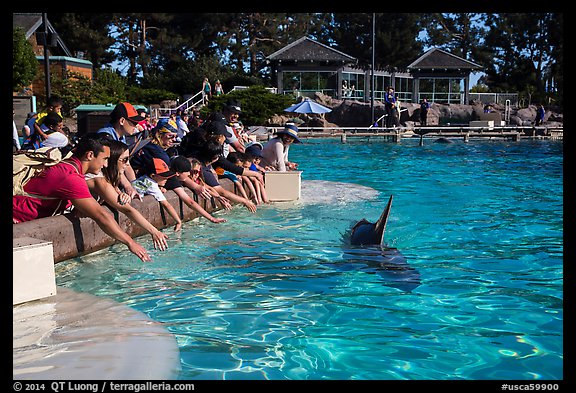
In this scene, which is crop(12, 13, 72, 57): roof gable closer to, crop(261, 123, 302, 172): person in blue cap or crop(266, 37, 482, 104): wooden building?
crop(266, 37, 482, 104): wooden building

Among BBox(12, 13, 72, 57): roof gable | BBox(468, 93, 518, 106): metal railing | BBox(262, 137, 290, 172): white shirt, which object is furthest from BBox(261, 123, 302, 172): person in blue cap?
BBox(468, 93, 518, 106): metal railing

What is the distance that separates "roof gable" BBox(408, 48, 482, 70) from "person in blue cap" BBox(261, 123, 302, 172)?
115ft

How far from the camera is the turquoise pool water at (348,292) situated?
4020mm

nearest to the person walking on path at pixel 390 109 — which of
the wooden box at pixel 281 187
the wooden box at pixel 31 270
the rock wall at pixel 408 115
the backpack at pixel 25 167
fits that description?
the rock wall at pixel 408 115

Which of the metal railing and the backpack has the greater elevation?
the metal railing

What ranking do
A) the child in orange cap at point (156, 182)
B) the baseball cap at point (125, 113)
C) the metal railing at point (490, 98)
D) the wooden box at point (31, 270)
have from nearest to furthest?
the wooden box at point (31, 270) → the baseball cap at point (125, 113) → the child in orange cap at point (156, 182) → the metal railing at point (490, 98)

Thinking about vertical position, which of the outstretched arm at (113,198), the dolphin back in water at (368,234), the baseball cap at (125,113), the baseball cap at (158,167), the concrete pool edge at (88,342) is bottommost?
the concrete pool edge at (88,342)

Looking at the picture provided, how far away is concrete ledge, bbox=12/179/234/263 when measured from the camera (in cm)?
541

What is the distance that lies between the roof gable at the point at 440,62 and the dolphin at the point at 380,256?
38892 millimetres

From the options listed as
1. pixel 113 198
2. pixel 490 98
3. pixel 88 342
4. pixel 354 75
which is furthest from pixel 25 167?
pixel 490 98

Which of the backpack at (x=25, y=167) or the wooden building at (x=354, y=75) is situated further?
the wooden building at (x=354, y=75)

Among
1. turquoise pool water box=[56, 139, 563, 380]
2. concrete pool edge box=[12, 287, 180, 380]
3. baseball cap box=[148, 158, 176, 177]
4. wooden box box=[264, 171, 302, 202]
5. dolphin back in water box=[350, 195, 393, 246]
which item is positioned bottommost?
turquoise pool water box=[56, 139, 563, 380]

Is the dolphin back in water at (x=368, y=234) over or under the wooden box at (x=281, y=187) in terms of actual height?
under

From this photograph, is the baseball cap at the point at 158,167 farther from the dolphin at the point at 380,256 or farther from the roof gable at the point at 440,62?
the roof gable at the point at 440,62
